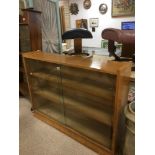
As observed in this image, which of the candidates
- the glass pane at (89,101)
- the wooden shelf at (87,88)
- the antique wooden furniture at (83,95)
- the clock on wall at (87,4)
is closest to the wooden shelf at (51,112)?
the antique wooden furniture at (83,95)

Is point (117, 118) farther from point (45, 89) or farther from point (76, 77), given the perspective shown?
point (45, 89)

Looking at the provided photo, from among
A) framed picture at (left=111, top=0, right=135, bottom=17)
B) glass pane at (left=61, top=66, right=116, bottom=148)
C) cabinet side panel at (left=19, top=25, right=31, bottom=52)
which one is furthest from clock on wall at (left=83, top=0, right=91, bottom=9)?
glass pane at (left=61, top=66, right=116, bottom=148)

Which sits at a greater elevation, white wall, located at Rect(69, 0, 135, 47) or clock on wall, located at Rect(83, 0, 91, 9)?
clock on wall, located at Rect(83, 0, 91, 9)

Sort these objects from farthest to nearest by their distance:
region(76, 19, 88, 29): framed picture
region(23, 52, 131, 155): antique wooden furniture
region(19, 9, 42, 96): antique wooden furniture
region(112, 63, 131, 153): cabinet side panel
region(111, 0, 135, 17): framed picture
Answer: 1. region(76, 19, 88, 29): framed picture
2. region(111, 0, 135, 17): framed picture
3. region(19, 9, 42, 96): antique wooden furniture
4. region(23, 52, 131, 155): antique wooden furniture
5. region(112, 63, 131, 153): cabinet side panel

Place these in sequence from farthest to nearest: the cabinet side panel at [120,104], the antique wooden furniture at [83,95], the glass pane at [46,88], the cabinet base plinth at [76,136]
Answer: the glass pane at [46,88] → the cabinet base plinth at [76,136] → the antique wooden furniture at [83,95] → the cabinet side panel at [120,104]

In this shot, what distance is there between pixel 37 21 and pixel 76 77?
1361mm

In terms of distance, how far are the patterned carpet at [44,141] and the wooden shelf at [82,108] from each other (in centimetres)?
37

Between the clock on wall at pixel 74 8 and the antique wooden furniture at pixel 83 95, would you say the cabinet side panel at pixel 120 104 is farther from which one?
the clock on wall at pixel 74 8

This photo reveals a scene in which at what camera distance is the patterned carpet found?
71.0 inches

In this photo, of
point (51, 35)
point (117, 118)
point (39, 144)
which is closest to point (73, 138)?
point (39, 144)

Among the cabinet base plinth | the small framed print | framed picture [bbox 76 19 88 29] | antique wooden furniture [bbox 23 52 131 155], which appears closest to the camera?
antique wooden furniture [bbox 23 52 131 155]

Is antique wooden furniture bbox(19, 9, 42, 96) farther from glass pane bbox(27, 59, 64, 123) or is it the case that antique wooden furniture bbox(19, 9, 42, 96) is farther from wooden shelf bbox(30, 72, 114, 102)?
wooden shelf bbox(30, 72, 114, 102)

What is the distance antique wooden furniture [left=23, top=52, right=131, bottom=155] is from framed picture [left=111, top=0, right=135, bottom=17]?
3.20 meters

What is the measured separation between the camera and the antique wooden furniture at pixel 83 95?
1.49 meters
